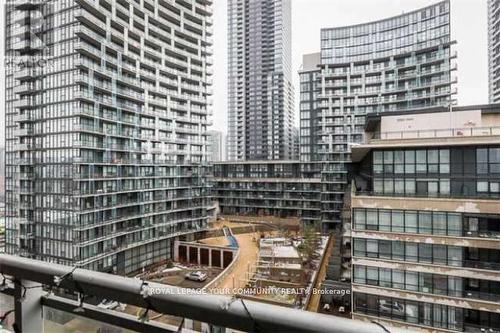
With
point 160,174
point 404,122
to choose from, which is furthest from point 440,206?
point 160,174

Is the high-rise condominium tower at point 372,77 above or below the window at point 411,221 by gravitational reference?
above

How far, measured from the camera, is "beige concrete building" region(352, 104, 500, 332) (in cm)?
1325

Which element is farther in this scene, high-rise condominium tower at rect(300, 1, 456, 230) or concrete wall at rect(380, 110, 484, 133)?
high-rise condominium tower at rect(300, 1, 456, 230)

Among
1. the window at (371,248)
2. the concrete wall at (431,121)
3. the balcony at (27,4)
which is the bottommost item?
the window at (371,248)

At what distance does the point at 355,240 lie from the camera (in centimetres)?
1547

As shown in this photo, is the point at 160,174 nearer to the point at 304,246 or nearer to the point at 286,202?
the point at 304,246

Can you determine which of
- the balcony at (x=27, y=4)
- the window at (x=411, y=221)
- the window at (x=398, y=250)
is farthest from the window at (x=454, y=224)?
the balcony at (x=27, y=4)

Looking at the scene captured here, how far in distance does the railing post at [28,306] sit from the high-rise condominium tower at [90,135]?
81.1ft

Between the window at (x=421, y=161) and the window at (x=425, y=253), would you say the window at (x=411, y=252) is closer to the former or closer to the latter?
the window at (x=425, y=253)

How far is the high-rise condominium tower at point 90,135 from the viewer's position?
80.1 feet

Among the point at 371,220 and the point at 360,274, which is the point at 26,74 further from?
the point at 360,274

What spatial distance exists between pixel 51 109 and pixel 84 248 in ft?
39.3

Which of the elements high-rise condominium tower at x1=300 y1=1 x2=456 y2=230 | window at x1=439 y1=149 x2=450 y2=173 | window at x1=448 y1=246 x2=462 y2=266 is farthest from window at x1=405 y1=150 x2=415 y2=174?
high-rise condominium tower at x1=300 y1=1 x2=456 y2=230

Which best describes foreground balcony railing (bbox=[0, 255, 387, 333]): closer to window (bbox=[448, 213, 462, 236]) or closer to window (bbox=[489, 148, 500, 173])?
window (bbox=[448, 213, 462, 236])
